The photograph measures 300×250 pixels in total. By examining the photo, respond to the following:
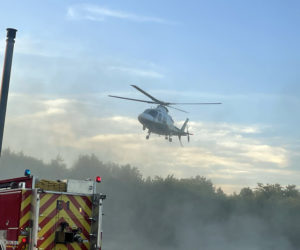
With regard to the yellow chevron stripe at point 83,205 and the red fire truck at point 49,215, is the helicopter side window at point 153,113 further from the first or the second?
the yellow chevron stripe at point 83,205

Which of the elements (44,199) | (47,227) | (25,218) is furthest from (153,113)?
(25,218)

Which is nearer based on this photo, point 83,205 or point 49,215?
point 49,215

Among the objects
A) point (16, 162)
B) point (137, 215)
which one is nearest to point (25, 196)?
point (137, 215)

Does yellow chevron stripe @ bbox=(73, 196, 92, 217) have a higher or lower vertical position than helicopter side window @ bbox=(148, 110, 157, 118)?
lower

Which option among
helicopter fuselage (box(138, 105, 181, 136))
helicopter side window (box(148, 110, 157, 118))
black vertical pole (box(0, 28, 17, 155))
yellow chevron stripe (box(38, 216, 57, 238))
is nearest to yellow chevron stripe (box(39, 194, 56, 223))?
yellow chevron stripe (box(38, 216, 57, 238))

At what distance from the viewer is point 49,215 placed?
12.5 metres

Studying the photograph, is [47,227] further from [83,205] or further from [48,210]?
[83,205]

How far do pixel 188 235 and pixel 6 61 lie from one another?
44.9m

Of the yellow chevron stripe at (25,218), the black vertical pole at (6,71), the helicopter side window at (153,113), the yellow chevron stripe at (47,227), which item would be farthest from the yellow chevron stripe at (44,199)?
the helicopter side window at (153,113)

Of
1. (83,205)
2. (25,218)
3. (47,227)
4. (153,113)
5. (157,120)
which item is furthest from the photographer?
(153,113)

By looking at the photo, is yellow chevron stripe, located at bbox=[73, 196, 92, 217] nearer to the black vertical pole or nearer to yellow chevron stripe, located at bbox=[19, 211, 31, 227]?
yellow chevron stripe, located at bbox=[19, 211, 31, 227]

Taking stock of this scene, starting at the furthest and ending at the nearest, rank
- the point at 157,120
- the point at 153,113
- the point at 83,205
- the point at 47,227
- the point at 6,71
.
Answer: the point at 153,113, the point at 157,120, the point at 6,71, the point at 83,205, the point at 47,227

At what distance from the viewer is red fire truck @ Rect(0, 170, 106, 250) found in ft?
40.2

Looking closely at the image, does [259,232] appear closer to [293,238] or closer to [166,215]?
[293,238]
